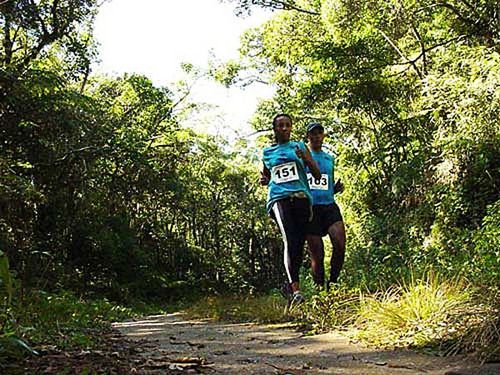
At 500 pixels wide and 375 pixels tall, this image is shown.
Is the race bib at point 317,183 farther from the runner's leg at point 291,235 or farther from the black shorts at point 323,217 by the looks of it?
the runner's leg at point 291,235

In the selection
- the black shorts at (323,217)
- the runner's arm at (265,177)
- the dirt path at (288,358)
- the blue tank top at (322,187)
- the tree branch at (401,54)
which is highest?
the tree branch at (401,54)

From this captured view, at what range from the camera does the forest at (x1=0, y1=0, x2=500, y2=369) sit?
361 cm

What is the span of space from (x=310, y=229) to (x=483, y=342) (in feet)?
8.82

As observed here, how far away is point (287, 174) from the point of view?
4637mm

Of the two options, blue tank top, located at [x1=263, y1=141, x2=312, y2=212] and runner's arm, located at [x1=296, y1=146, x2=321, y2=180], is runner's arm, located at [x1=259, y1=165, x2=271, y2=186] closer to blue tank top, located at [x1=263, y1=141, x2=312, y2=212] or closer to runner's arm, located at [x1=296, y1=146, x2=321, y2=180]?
blue tank top, located at [x1=263, y1=141, x2=312, y2=212]

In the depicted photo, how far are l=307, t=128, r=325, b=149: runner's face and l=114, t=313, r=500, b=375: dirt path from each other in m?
2.09

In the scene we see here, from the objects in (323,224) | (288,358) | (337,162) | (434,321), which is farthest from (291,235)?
(337,162)

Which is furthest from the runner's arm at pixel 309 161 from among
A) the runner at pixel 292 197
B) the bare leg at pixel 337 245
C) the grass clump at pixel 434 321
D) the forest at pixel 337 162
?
the grass clump at pixel 434 321

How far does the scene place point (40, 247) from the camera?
600 inches

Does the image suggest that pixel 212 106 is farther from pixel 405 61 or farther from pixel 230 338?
pixel 230 338

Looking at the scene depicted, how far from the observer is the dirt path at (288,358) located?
2.14 meters

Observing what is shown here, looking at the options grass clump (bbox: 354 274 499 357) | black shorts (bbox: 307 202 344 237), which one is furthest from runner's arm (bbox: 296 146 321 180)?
grass clump (bbox: 354 274 499 357)

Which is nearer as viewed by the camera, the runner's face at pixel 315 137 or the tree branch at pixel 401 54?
the runner's face at pixel 315 137

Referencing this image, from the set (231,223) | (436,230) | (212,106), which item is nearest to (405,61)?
(436,230)
